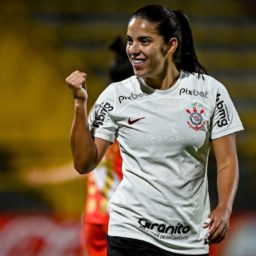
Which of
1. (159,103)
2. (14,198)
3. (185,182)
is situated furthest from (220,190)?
(14,198)

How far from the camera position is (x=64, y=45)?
1034 cm

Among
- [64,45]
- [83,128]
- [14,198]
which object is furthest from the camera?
[64,45]

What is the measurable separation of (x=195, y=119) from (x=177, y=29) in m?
0.39

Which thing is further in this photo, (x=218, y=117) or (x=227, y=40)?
(x=227, y=40)

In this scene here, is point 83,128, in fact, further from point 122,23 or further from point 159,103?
point 122,23

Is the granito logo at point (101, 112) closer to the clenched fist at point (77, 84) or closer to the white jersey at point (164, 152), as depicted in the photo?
the white jersey at point (164, 152)

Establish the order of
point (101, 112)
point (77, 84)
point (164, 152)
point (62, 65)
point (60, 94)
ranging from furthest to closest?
point (62, 65) < point (60, 94) < point (101, 112) < point (164, 152) < point (77, 84)

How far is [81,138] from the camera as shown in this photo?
3.14 meters

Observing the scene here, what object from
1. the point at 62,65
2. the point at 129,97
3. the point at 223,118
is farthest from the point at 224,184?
the point at 62,65

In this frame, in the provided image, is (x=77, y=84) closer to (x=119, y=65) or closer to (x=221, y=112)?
(x=221, y=112)

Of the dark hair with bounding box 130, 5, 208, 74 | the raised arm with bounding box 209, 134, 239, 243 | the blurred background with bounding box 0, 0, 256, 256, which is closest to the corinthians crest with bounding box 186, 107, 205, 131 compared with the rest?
the raised arm with bounding box 209, 134, 239, 243

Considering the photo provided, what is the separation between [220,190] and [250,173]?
15.4 feet

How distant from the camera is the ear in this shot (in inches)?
132

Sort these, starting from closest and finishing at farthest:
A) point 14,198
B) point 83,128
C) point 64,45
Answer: point 83,128 < point 14,198 < point 64,45
